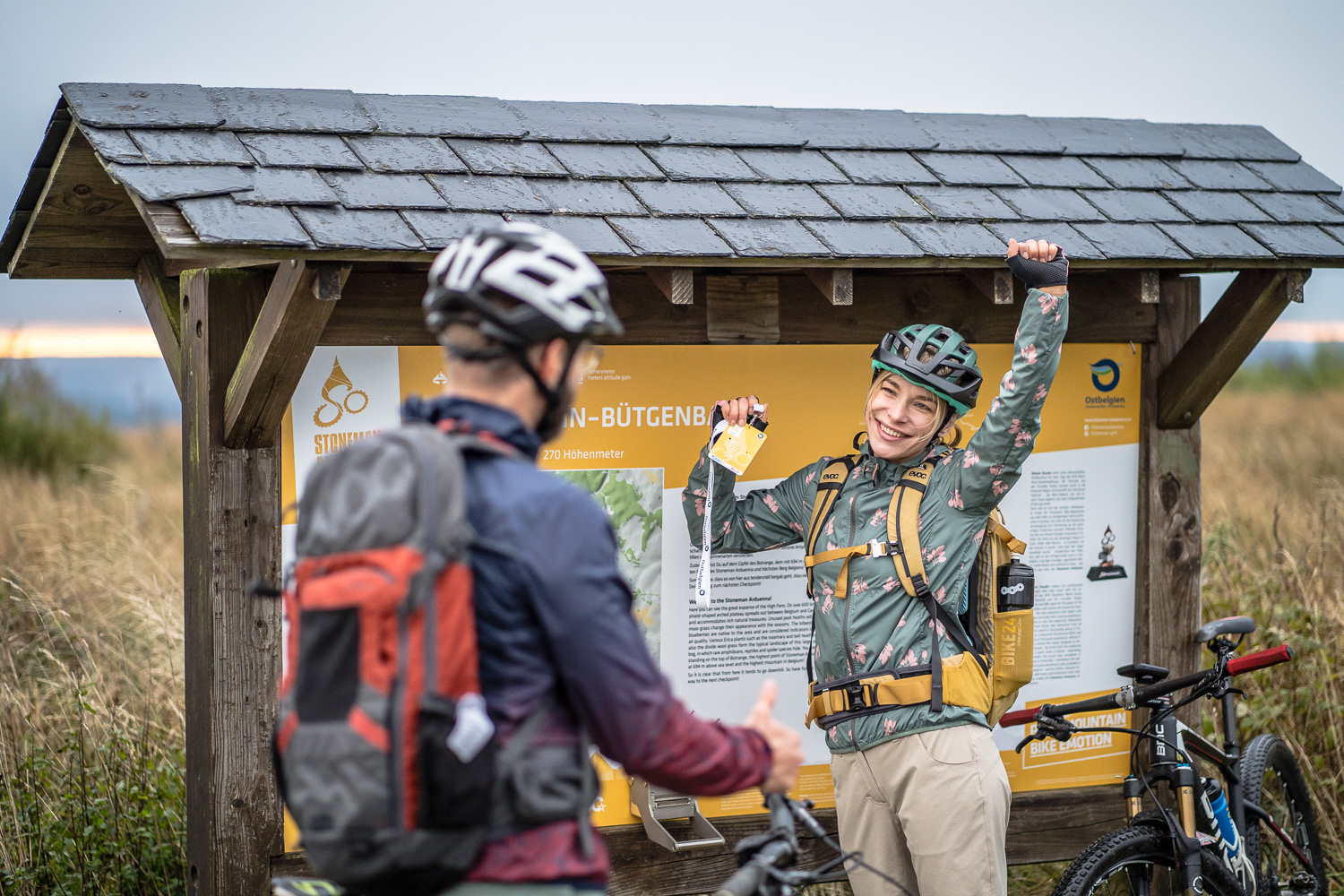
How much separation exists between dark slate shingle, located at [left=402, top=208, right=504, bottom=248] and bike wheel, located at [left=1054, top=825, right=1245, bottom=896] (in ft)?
8.90

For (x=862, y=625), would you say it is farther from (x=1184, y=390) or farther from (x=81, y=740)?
(x=81, y=740)

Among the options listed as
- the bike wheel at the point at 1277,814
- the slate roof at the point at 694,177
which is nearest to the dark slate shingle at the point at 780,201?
the slate roof at the point at 694,177

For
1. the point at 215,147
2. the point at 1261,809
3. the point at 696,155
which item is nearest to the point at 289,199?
the point at 215,147

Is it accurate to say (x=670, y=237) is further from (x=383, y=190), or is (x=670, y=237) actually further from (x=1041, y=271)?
(x=1041, y=271)

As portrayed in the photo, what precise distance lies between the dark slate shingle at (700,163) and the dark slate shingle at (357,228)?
108 cm

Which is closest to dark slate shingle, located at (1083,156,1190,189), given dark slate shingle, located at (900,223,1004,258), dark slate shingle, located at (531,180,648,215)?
dark slate shingle, located at (900,223,1004,258)

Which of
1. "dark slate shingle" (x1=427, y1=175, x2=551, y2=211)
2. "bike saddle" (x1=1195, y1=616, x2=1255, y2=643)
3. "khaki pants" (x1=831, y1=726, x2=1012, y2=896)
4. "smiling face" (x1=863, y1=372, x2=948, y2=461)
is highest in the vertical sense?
"dark slate shingle" (x1=427, y1=175, x2=551, y2=211)

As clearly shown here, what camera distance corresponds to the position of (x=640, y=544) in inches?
171

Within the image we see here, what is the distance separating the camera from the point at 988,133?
197 inches

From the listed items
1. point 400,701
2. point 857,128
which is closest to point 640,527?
point 857,128

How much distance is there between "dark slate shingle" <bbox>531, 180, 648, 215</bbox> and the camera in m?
3.81

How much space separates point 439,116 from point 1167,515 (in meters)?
3.29

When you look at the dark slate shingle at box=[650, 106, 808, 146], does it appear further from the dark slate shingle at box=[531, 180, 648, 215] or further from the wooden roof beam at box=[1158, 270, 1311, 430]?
the wooden roof beam at box=[1158, 270, 1311, 430]

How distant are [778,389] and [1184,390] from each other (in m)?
1.67
